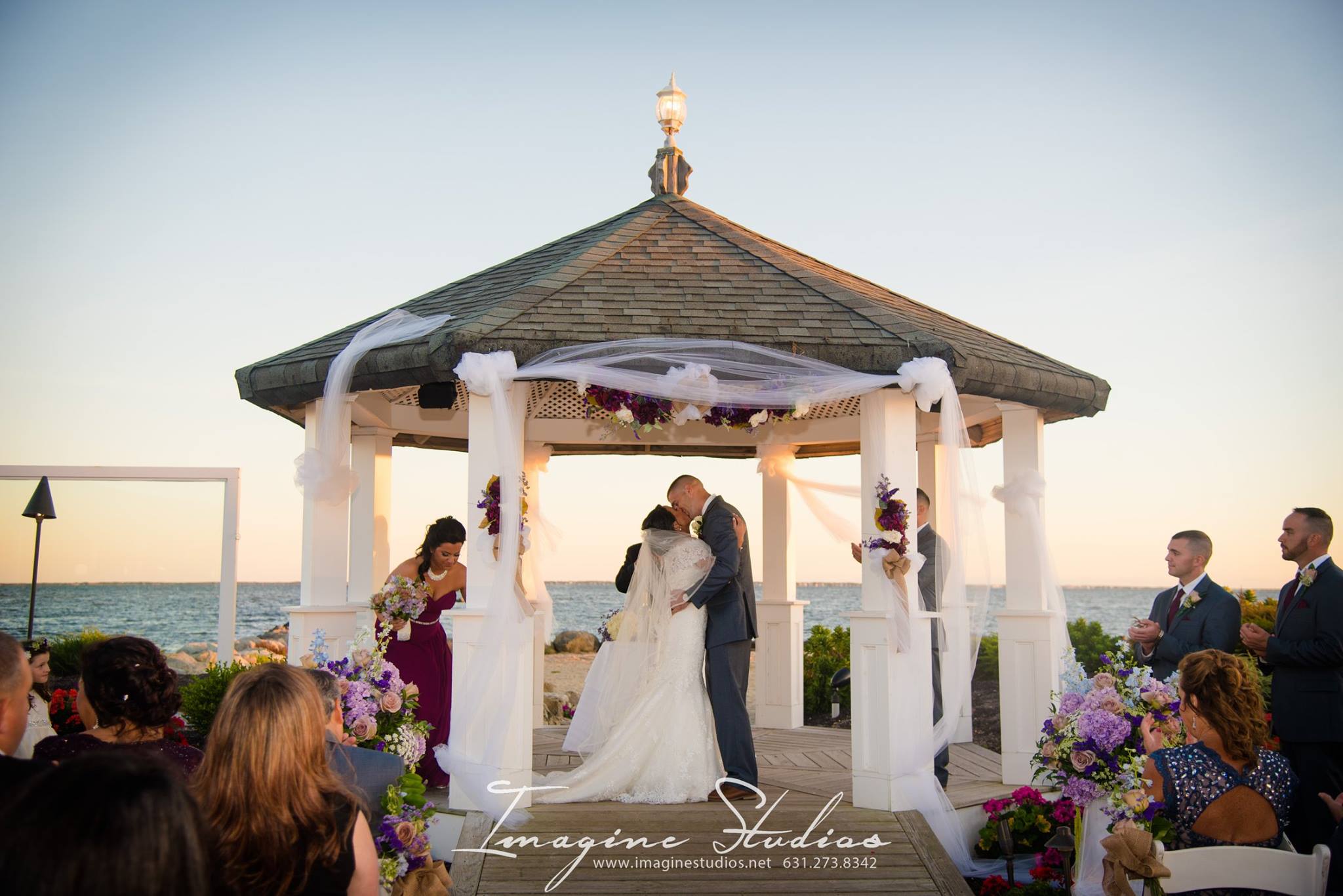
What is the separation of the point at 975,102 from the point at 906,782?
10.7 metres

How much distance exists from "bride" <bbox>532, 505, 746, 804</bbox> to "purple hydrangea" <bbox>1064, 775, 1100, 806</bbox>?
2.52 metres

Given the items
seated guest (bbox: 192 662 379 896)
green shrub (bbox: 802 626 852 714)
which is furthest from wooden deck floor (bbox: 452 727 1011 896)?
green shrub (bbox: 802 626 852 714)

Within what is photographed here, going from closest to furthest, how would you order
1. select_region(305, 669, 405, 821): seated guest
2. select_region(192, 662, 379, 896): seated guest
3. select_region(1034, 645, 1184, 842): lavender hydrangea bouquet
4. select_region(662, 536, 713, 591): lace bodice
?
select_region(192, 662, 379, 896): seated guest → select_region(305, 669, 405, 821): seated guest → select_region(1034, 645, 1184, 842): lavender hydrangea bouquet → select_region(662, 536, 713, 591): lace bodice

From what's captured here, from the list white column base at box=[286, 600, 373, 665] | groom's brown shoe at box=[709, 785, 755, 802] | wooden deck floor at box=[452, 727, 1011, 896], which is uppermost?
white column base at box=[286, 600, 373, 665]

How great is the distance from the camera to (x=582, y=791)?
22.7 ft

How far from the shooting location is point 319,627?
8062 millimetres

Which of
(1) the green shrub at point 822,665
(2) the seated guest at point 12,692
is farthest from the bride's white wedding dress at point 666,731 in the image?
(1) the green shrub at point 822,665

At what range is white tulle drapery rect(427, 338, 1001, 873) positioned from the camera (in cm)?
660

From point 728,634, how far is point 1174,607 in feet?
9.28

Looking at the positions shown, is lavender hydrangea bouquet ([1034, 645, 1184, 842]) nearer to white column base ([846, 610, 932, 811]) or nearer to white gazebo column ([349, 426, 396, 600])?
white column base ([846, 610, 932, 811])

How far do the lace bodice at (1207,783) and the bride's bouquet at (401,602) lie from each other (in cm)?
500

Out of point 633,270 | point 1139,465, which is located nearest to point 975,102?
point 633,270

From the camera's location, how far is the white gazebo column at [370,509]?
9.53 metres

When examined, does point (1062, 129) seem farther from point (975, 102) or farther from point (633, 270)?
point (633, 270)
